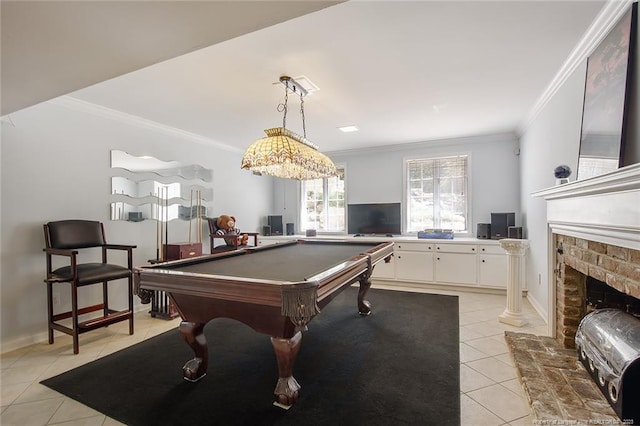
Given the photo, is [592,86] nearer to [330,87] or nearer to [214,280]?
[330,87]

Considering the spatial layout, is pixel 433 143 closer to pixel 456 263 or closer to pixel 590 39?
pixel 456 263

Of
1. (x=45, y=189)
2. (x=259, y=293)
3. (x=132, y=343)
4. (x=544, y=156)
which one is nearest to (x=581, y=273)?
(x=544, y=156)

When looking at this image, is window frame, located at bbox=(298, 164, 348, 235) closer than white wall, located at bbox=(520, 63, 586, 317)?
No

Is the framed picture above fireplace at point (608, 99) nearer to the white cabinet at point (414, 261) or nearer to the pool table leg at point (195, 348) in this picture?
the white cabinet at point (414, 261)

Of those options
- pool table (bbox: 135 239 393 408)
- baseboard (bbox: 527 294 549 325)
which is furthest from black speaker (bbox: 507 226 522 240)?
pool table (bbox: 135 239 393 408)

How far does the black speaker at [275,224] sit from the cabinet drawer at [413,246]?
2.48 meters

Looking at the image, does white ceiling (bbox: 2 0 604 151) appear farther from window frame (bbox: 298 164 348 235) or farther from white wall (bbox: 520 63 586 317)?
window frame (bbox: 298 164 348 235)

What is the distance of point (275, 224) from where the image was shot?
6.04 meters

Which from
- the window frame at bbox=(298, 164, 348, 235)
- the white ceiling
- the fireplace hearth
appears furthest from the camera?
the window frame at bbox=(298, 164, 348, 235)

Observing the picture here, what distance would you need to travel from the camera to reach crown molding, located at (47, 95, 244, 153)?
10.1 ft

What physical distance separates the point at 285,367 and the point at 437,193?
4.29m

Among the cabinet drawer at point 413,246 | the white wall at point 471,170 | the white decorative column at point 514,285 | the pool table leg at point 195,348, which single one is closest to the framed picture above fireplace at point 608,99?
the white decorative column at point 514,285

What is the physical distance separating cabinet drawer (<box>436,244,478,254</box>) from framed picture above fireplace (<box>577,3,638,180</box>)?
7.42ft

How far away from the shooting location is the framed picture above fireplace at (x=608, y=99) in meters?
1.66
